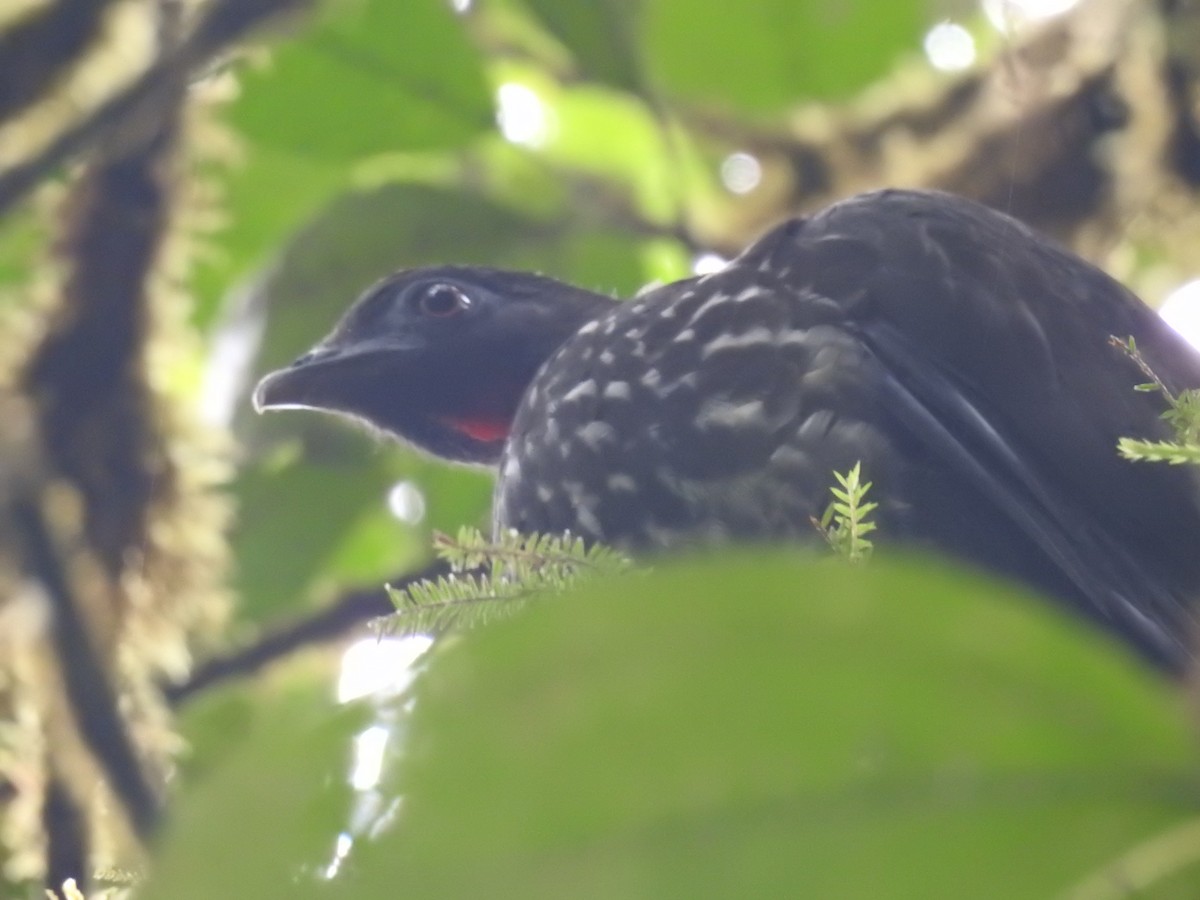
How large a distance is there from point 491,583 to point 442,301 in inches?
74.3

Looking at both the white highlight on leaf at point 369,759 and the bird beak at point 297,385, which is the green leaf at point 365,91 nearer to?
the bird beak at point 297,385

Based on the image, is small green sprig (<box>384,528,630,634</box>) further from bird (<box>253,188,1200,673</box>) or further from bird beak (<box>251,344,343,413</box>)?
bird beak (<box>251,344,343,413</box>)

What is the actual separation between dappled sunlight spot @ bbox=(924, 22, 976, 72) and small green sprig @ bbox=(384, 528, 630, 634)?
2.13 m

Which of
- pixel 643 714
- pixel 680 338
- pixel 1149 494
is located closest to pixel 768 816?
pixel 643 714

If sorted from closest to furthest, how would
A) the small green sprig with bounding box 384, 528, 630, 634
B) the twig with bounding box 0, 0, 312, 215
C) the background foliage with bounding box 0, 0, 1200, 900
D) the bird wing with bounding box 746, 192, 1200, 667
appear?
the small green sprig with bounding box 384, 528, 630, 634
the bird wing with bounding box 746, 192, 1200, 667
the twig with bounding box 0, 0, 312, 215
the background foliage with bounding box 0, 0, 1200, 900

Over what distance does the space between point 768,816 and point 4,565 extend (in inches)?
99.7

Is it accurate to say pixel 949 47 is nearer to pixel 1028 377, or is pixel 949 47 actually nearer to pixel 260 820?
pixel 1028 377

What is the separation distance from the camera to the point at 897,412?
201 cm

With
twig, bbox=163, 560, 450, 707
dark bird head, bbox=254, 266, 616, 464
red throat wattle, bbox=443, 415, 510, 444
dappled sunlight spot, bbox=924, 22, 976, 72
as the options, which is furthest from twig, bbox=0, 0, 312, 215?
dappled sunlight spot, bbox=924, 22, 976, 72

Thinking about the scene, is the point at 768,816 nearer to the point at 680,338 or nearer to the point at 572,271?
the point at 680,338

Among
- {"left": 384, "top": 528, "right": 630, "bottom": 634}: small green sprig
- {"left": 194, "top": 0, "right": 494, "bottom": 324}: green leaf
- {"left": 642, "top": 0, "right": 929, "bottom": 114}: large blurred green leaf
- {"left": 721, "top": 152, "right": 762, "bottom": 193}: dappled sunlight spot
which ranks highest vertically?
{"left": 194, "top": 0, "right": 494, "bottom": 324}: green leaf

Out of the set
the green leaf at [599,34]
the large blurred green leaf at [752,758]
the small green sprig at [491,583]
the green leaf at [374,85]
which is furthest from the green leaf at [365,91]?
the large blurred green leaf at [752,758]

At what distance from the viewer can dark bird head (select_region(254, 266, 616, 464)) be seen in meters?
3.04

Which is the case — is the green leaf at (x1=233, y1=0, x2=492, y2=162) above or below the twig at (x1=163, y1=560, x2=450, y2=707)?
above
